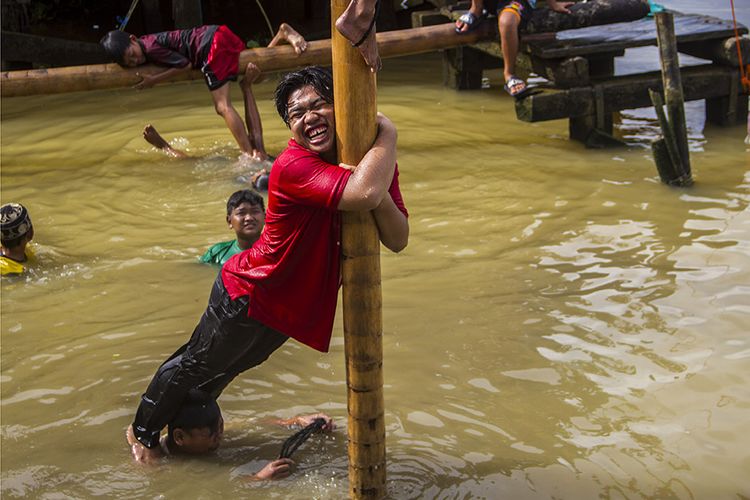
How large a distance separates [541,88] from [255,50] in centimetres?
246

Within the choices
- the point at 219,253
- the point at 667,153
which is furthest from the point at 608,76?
the point at 219,253

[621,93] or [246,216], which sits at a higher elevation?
[621,93]

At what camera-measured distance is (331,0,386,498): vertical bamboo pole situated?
319 cm

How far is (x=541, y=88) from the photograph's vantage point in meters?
8.54

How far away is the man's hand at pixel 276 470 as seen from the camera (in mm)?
4016

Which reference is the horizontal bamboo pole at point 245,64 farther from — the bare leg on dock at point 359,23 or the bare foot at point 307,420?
the bare leg on dock at point 359,23

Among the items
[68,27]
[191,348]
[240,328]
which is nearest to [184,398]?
[191,348]

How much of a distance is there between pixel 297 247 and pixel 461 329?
6.92 feet

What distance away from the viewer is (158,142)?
8492 mm

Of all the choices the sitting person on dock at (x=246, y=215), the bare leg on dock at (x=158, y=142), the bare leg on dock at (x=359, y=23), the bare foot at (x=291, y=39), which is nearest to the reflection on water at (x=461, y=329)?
the bare leg on dock at (x=158, y=142)

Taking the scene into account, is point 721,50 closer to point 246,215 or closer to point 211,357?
point 246,215

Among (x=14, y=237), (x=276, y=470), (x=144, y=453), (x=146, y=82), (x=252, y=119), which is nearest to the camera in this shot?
(x=276, y=470)

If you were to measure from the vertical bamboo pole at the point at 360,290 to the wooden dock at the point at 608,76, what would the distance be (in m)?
5.26

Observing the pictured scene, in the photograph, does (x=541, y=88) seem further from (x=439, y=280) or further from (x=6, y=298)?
(x=6, y=298)
